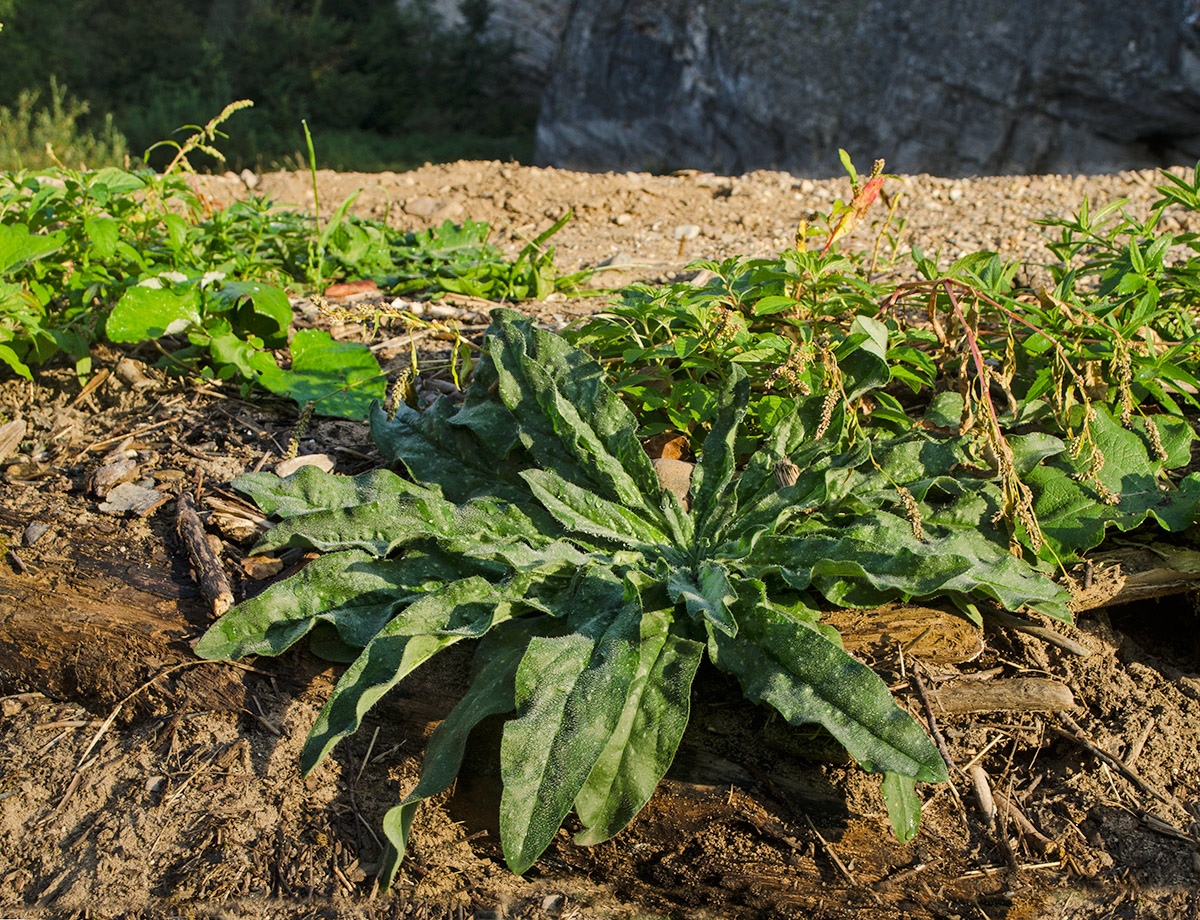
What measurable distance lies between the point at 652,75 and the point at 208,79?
9369 mm

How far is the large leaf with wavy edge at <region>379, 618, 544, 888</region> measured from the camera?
1604mm

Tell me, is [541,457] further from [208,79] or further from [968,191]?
[208,79]

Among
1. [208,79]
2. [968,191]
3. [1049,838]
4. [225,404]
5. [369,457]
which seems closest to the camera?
[1049,838]

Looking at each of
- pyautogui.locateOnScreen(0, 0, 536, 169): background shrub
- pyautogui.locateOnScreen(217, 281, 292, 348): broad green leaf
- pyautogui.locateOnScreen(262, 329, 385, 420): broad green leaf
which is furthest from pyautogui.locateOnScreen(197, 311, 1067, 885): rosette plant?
pyautogui.locateOnScreen(0, 0, 536, 169): background shrub

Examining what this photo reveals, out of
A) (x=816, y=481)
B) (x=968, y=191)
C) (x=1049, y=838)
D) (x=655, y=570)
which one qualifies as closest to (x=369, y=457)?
(x=655, y=570)

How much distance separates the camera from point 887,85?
→ 1389 cm

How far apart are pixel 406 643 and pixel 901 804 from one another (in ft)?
3.21

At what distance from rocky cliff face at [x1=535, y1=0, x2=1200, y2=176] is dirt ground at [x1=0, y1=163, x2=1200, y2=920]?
39.7ft

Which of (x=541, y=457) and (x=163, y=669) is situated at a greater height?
(x=541, y=457)

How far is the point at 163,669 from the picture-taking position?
2023 mm

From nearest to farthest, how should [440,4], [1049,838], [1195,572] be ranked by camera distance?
[1049,838], [1195,572], [440,4]

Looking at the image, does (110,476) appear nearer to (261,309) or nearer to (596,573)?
(261,309)

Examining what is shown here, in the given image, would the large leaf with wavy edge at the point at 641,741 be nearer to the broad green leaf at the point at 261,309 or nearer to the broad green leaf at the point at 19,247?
the broad green leaf at the point at 261,309

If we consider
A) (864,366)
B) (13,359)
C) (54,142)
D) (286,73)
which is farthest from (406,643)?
(286,73)
